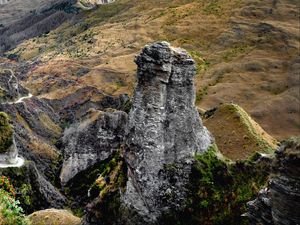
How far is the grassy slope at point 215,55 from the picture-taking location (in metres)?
103

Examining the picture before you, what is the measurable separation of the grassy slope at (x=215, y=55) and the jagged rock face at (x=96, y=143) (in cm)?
3854

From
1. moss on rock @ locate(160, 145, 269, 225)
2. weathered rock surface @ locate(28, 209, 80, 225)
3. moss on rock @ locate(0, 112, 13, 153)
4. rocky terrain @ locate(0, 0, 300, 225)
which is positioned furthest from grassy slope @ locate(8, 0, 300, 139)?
moss on rock @ locate(160, 145, 269, 225)

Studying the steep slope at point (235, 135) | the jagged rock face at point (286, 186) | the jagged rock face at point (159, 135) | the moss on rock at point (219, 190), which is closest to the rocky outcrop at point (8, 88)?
the steep slope at point (235, 135)

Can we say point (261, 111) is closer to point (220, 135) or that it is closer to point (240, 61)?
point (240, 61)

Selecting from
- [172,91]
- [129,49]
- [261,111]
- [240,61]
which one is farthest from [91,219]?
[129,49]

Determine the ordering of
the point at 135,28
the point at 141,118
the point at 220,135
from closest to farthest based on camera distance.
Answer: the point at 141,118 < the point at 220,135 < the point at 135,28

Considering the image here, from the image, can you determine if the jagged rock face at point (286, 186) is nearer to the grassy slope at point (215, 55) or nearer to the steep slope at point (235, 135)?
the steep slope at point (235, 135)

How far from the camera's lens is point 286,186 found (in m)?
18.1

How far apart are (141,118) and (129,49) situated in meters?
133

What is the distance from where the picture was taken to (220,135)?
146ft

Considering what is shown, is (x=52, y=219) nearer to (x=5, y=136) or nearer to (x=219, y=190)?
(x=219, y=190)

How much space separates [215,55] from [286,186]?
392 feet

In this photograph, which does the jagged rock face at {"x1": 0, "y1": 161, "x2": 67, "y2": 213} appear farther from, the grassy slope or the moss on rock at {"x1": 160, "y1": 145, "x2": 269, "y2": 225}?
the grassy slope

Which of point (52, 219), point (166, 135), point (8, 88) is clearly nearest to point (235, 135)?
point (166, 135)
